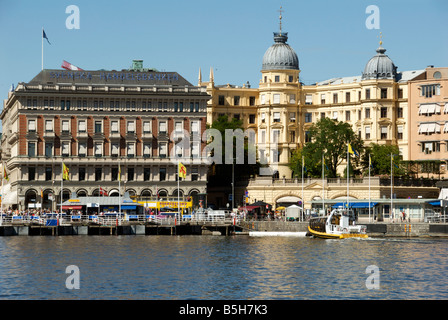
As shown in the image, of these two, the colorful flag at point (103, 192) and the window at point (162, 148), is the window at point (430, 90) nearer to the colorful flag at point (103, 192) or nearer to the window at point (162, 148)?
the window at point (162, 148)

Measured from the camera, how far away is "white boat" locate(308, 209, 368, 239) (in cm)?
11281

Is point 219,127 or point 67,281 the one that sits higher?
point 219,127

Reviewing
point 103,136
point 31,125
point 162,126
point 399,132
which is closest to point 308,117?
point 399,132

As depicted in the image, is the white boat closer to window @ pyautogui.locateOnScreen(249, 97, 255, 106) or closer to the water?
the water

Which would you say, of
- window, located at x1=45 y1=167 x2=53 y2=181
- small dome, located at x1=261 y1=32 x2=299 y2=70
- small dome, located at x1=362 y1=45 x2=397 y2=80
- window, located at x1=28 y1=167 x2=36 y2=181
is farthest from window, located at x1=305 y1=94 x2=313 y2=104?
window, located at x1=28 y1=167 x2=36 y2=181

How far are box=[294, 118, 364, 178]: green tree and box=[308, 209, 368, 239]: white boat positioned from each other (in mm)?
38116

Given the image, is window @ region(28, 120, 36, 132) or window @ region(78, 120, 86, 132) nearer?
window @ region(28, 120, 36, 132)

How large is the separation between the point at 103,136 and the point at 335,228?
54850mm

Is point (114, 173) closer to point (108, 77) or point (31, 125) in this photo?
point (31, 125)

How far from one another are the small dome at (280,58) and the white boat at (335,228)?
216 feet

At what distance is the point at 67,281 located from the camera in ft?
228

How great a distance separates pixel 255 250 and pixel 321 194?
5432 cm
